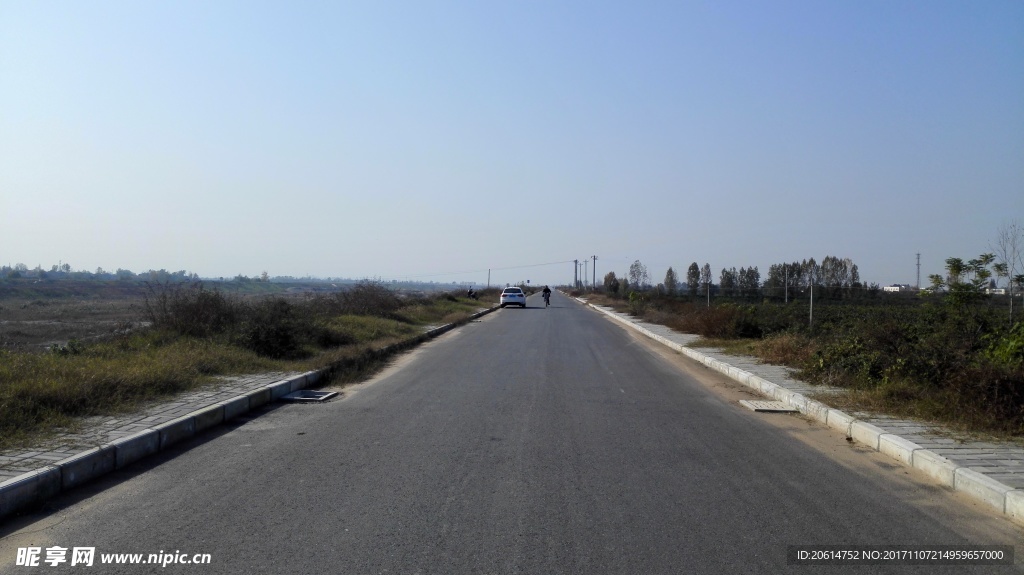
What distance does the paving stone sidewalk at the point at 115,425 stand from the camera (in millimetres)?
6102

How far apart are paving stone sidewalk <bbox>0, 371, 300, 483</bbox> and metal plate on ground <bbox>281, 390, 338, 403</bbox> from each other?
1.43ft

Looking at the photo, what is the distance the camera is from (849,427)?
8.53 meters

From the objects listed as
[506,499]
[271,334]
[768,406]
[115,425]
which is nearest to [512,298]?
[271,334]

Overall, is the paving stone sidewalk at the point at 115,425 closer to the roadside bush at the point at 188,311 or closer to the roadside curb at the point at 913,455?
the roadside bush at the point at 188,311

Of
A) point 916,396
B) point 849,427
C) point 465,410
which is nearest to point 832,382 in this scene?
point 916,396

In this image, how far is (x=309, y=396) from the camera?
10.9m

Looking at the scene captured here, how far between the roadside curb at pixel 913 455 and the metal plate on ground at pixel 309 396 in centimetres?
677

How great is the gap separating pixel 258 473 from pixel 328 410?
336cm

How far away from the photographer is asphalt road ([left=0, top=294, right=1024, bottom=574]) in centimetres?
458

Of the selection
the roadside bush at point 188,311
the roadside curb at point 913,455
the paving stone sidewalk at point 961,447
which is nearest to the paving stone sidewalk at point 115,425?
the roadside bush at point 188,311

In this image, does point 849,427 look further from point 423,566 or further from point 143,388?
point 143,388

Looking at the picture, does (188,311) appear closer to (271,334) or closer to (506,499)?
(271,334)

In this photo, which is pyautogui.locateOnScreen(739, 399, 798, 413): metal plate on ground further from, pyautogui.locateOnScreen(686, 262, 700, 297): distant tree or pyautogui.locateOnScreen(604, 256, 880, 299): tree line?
pyautogui.locateOnScreen(686, 262, 700, 297): distant tree

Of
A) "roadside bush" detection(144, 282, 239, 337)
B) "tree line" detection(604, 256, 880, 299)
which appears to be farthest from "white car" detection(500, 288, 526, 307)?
"roadside bush" detection(144, 282, 239, 337)
